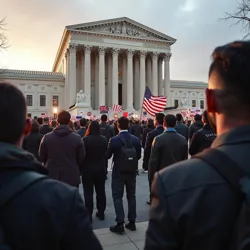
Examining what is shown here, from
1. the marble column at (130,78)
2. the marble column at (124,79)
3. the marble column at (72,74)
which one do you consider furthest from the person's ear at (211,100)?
the marble column at (124,79)

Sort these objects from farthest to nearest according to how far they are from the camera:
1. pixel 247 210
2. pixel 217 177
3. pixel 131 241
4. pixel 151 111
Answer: pixel 151 111 < pixel 131 241 < pixel 217 177 < pixel 247 210

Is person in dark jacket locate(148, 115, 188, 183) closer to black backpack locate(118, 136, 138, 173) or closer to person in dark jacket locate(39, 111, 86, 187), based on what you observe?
black backpack locate(118, 136, 138, 173)

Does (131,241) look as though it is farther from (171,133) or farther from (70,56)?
(70,56)

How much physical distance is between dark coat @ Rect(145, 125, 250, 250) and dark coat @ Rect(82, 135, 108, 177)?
4645mm

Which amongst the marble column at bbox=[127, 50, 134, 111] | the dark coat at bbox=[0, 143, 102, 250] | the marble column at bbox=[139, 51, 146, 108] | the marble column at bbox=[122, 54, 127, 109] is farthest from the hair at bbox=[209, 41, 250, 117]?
the marble column at bbox=[122, 54, 127, 109]

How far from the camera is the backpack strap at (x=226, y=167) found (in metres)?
1.28

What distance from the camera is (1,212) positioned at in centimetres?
140

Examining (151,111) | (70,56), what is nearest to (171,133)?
(151,111)

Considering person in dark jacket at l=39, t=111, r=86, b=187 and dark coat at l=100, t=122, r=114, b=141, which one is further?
dark coat at l=100, t=122, r=114, b=141

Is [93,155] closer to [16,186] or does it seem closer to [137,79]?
[16,186]

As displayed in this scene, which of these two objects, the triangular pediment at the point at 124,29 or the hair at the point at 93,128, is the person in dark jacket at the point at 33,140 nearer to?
the hair at the point at 93,128

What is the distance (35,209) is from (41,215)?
0.04 m

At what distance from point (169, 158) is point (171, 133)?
47 cm

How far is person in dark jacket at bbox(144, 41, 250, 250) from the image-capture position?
132 centimetres
